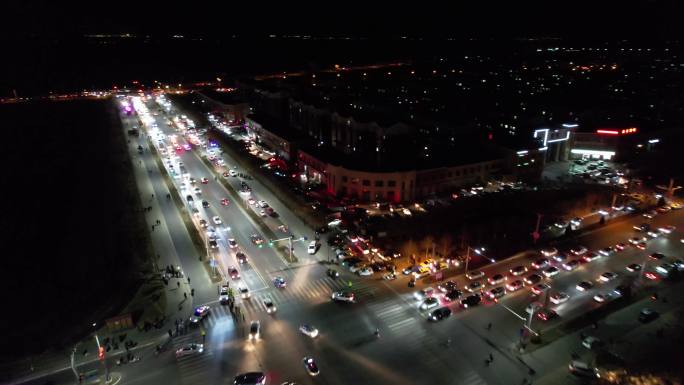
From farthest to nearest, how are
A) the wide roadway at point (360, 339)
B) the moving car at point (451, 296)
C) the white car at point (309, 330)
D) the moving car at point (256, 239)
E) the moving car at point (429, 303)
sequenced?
1. the moving car at point (256, 239)
2. the moving car at point (451, 296)
3. the moving car at point (429, 303)
4. the white car at point (309, 330)
5. the wide roadway at point (360, 339)

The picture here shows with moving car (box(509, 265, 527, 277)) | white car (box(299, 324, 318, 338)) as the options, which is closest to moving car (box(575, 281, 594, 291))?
moving car (box(509, 265, 527, 277))

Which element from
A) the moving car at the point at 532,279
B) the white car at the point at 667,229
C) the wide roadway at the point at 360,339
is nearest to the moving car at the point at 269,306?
the wide roadway at the point at 360,339

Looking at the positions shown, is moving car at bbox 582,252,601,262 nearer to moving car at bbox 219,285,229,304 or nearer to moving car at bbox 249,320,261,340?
moving car at bbox 249,320,261,340

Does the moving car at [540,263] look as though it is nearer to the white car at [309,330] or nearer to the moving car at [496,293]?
the moving car at [496,293]

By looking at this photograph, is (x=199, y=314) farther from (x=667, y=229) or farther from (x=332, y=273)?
(x=667, y=229)

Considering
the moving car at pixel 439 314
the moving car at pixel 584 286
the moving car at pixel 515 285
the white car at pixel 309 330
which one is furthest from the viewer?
the moving car at pixel 584 286

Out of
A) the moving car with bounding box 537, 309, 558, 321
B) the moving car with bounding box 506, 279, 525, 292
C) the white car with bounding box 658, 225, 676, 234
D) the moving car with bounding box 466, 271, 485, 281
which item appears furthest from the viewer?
the white car with bounding box 658, 225, 676, 234

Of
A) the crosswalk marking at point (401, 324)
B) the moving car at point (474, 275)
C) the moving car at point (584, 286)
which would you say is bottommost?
the crosswalk marking at point (401, 324)

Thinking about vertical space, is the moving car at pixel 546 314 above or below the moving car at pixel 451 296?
below
